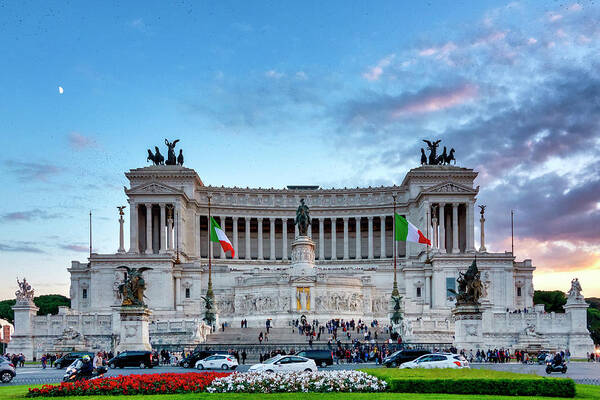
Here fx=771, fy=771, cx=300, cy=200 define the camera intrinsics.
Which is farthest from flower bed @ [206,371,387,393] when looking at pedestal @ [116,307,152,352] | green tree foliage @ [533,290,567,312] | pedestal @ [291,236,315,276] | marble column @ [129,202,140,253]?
green tree foliage @ [533,290,567,312]

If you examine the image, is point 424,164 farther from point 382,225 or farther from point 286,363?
point 286,363

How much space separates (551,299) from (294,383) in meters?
108

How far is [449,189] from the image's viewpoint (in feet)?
362

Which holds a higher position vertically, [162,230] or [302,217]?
[302,217]

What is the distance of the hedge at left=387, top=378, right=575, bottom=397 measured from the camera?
29.5m

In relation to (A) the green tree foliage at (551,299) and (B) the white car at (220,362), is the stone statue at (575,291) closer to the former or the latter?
(B) the white car at (220,362)

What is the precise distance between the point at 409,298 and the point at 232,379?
67941 millimetres

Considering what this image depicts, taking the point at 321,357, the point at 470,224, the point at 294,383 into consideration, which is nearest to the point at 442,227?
the point at 470,224

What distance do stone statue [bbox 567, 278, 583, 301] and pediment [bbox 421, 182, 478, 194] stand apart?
1340 inches

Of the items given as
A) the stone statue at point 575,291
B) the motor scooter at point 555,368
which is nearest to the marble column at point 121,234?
the stone statue at point 575,291

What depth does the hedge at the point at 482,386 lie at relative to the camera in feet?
96.8

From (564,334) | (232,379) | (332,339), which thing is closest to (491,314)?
(564,334)

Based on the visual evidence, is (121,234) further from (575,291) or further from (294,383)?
(294,383)

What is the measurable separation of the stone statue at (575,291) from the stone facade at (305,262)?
1473mm
